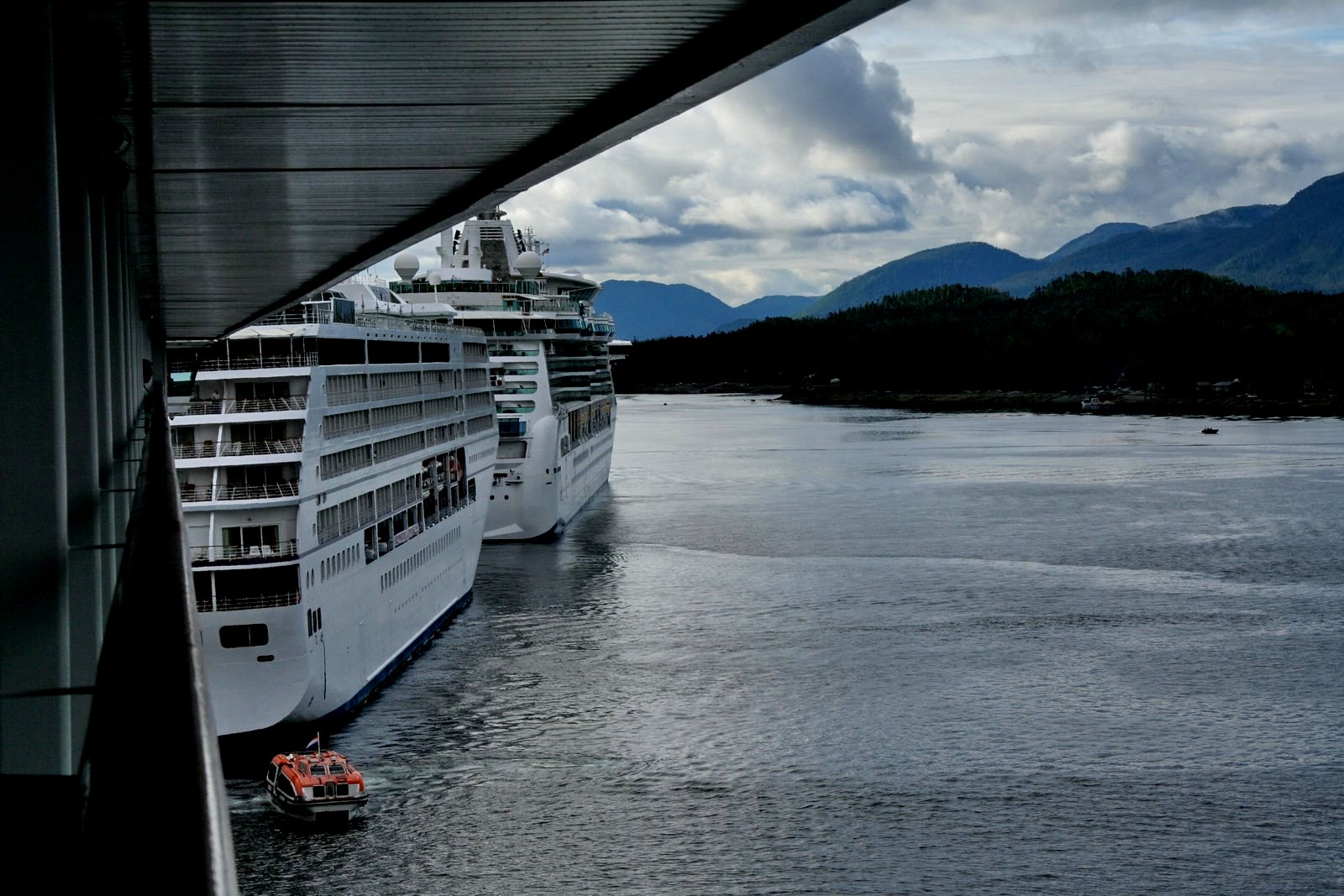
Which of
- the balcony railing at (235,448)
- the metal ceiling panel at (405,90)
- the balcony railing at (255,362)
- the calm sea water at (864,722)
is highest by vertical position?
the metal ceiling panel at (405,90)

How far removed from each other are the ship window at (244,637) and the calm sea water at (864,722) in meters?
1.87

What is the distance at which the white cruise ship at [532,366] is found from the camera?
1622 inches

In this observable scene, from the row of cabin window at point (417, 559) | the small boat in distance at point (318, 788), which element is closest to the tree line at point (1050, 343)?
the row of cabin window at point (417, 559)

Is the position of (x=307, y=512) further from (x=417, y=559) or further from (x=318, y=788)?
(x=417, y=559)

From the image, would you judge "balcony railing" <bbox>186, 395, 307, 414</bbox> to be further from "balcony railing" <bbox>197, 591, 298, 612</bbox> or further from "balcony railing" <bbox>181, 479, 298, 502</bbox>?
"balcony railing" <bbox>197, 591, 298, 612</bbox>

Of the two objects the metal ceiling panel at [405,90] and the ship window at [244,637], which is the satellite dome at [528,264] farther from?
the metal ceiling panel at [405,90]

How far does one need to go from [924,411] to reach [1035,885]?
11590 cm

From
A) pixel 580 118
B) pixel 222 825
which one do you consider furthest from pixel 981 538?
pixel 222 825

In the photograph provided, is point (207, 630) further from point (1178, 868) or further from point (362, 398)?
point (1178, 868)

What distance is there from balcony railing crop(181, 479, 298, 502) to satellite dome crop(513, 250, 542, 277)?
1435 inches

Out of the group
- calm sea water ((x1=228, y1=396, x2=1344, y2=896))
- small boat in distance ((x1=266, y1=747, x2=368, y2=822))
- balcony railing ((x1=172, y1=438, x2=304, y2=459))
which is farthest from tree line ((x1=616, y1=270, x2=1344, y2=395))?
small boat in distance ((x1=266, y1=747, x2=368, y2=822))

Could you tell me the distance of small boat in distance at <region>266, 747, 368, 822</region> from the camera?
16.6 metres

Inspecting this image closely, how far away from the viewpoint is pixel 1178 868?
51.2 ft

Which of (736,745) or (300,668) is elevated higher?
(300,668)
